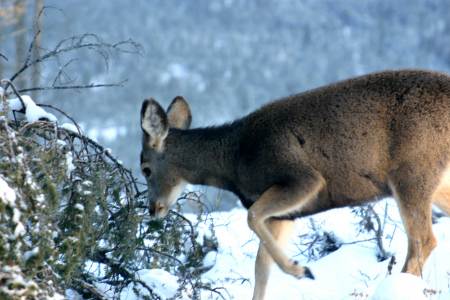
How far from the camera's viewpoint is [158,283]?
7.93m

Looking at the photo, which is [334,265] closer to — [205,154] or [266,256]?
[266,256]

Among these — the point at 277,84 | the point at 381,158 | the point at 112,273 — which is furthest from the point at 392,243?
the point at 277,84

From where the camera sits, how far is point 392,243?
9.67 metres

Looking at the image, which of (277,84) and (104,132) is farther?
(277,84)

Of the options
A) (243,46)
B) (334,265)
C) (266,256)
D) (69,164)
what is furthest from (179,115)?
(243,46)

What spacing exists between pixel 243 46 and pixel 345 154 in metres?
43.8

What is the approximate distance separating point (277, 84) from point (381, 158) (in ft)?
127

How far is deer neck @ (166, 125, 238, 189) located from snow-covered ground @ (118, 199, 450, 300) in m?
0.41

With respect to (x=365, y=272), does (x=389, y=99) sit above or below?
above

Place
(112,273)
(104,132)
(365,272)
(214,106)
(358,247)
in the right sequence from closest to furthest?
(112,273), (365,272), (358,247), (104,132), (214,106)

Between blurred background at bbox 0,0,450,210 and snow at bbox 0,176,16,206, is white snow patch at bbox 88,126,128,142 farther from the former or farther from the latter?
snow at bbox 0,176,16,206

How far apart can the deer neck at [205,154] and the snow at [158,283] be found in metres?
1.04

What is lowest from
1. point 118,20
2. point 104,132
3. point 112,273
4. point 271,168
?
point 112,273

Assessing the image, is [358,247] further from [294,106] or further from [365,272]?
[294,106]
